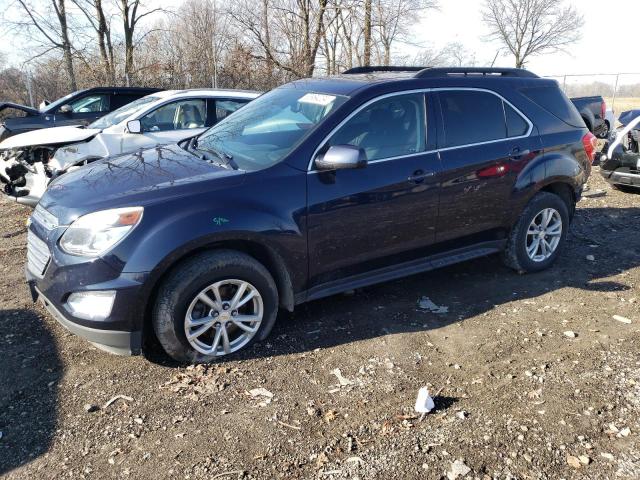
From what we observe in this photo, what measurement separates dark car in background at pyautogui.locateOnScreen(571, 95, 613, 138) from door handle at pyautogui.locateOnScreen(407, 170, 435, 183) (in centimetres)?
1065

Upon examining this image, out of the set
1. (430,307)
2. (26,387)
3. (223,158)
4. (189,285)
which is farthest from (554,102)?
(26,387)

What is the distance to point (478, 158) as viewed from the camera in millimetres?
4453

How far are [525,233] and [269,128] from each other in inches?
104

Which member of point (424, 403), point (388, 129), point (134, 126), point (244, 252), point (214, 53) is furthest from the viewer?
point (214, 53)

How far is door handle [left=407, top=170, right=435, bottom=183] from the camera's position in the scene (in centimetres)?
Result: 407

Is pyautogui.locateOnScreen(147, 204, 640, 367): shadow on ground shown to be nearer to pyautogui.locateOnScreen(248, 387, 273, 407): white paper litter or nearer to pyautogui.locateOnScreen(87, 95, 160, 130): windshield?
pyautogui.locateOnScreen(248, 387, 273, 407): white paper litter

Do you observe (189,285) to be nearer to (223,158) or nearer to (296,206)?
(296,206)

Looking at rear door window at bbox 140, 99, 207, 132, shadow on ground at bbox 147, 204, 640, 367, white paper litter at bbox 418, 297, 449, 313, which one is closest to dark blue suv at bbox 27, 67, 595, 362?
shadow on ground at bbox 147, 204, 640, 367

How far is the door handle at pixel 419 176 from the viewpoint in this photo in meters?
4.07

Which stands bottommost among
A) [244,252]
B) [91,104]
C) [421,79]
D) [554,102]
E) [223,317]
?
[223,317]

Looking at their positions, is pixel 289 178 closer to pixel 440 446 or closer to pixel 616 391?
pixel 440 446

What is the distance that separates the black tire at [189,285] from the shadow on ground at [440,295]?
0.23 meters

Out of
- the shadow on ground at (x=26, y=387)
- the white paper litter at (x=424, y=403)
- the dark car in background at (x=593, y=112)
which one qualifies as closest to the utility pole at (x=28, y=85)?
the dark car in background at (x=593, y=112)

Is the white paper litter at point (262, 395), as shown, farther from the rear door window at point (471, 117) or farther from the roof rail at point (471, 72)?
the roof rail at point (471, 72)
